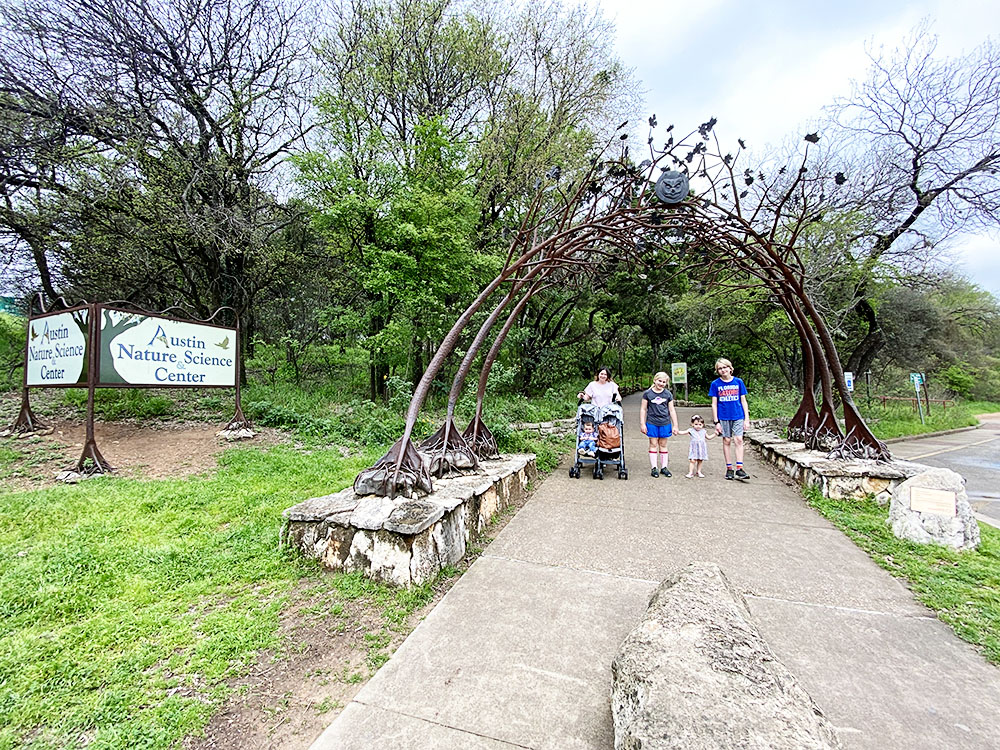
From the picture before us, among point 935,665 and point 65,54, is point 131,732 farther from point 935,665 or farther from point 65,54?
point 65,54

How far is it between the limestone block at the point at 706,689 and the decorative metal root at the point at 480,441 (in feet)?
10.1

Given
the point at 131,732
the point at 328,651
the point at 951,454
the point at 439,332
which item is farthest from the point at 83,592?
the point at 951,454

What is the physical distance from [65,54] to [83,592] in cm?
1114

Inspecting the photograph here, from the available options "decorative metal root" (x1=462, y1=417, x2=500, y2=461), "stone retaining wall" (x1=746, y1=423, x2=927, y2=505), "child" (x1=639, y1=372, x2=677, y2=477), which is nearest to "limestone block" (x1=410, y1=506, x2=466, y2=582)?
"decorative metal root" (x1=462, y1=417, x2=500, y2=461)

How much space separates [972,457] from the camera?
924cm

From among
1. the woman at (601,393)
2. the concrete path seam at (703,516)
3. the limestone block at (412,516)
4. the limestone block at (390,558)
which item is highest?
the woman at (601,393)

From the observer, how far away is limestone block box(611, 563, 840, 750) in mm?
1250

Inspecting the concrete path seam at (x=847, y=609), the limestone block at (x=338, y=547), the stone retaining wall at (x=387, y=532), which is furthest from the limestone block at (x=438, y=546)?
the concrete path seam at (x=847, y=609)

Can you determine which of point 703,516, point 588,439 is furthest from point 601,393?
point 703,516

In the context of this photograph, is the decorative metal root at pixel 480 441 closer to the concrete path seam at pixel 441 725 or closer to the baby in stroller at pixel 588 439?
the baby in stroller at pixel 588 439

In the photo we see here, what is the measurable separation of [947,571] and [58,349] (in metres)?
9.49

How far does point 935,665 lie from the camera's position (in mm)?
2070

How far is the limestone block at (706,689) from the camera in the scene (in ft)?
4.10

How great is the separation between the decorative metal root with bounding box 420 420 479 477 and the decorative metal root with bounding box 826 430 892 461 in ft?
13.9
